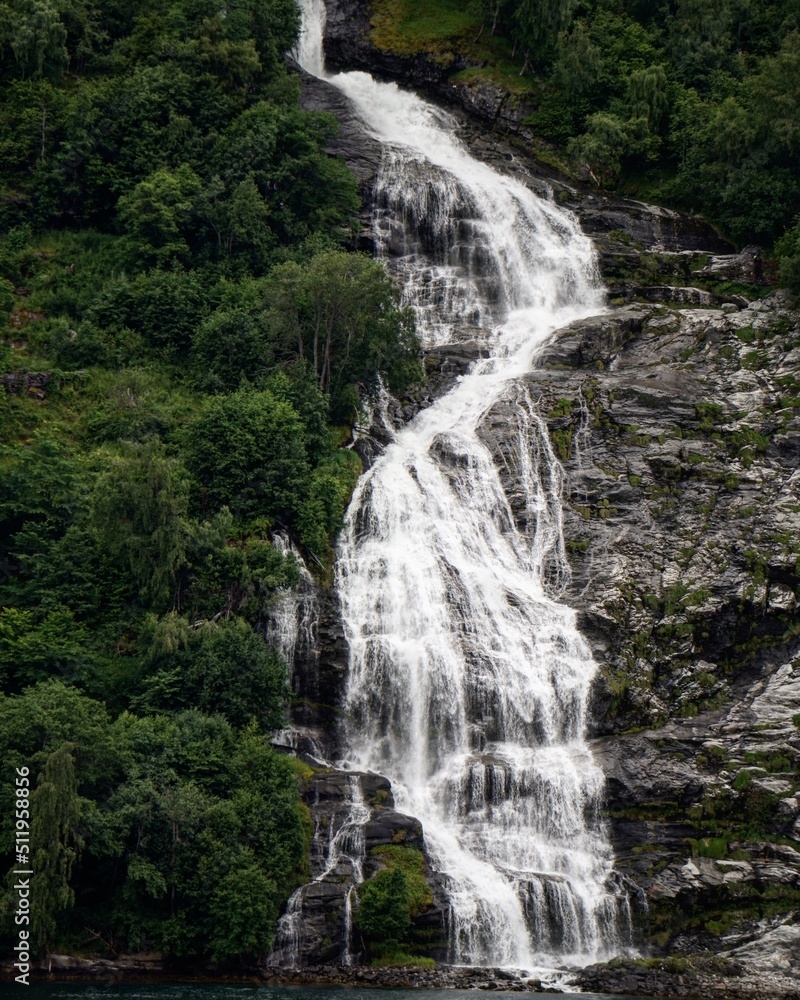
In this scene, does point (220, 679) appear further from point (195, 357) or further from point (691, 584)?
point (195, 357)

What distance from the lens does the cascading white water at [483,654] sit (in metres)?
44.6

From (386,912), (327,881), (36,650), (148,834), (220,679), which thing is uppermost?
(36,650)

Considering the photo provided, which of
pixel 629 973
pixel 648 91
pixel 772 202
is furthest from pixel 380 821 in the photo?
pixel 648 91

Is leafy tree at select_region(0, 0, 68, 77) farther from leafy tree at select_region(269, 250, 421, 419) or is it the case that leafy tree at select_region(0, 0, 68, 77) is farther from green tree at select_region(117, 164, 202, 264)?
leafy tree at select_region(269, 250, 421, 419)

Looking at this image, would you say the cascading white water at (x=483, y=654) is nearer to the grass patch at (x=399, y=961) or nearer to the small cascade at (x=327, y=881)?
the grass patch at (x=399, y=961)

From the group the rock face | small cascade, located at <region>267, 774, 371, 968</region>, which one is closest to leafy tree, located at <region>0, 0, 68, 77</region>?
the rock face

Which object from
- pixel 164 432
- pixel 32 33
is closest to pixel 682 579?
pixel 164 432

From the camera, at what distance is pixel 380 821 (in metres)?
45.0

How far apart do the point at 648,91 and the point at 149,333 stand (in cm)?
3337

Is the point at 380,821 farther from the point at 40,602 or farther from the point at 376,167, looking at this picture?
the point at 376,167

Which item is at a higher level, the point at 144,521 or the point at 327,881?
the point at 144,521

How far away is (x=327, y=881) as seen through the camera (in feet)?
142

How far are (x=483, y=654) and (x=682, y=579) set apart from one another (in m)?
8.99

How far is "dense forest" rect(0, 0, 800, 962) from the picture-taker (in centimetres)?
4200
